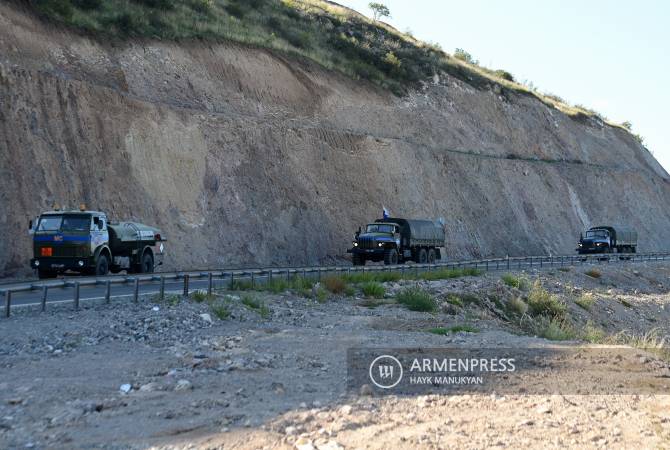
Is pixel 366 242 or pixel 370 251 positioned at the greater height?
pixel 366 242

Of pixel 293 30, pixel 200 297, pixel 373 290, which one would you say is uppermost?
pixel 293 30

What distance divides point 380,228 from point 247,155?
26.3ft

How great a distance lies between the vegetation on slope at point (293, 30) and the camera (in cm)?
4531

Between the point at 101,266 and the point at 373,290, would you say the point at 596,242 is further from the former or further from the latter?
the point at 101,266

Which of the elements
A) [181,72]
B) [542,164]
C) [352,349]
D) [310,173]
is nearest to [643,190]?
[542,164]

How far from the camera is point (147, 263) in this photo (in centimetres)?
3100

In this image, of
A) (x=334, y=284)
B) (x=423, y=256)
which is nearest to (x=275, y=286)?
(x=334, y=284)

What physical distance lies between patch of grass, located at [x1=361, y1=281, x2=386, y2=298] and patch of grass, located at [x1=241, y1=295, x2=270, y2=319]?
581cm

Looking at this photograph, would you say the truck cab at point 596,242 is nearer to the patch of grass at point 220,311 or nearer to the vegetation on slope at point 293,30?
the vegetation on slope at point 293,30

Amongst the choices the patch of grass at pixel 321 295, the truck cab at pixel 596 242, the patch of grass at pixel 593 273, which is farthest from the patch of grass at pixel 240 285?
the truck cab at pixel 596 242

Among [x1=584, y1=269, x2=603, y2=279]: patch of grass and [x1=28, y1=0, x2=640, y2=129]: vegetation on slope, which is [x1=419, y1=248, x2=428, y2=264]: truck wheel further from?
[x1=28, y1=0, x2=640, y2=129]: vegetation on slope

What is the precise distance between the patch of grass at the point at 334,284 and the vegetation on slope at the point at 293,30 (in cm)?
2296

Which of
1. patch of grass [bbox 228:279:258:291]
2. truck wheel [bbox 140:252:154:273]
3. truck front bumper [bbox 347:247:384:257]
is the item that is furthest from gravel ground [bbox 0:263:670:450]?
truck front bumper [bbox 347:247:384:257]

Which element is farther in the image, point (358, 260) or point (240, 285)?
point (358, 260)
